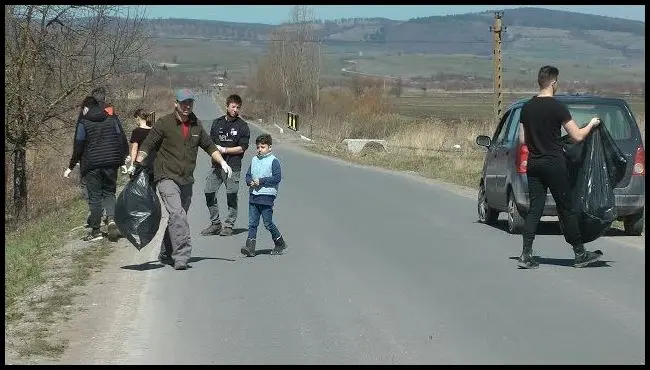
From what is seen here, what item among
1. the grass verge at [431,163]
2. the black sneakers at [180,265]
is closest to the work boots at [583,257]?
the black sneakers at [180,265]

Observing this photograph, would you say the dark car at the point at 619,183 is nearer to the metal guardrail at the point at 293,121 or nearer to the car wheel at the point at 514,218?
the car wheel at the point at 514,218

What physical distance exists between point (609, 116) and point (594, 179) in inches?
110

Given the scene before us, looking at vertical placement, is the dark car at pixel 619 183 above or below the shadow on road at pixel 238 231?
above

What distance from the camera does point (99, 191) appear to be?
14578mm

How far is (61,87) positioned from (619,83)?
74170mm

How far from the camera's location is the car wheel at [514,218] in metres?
14.4

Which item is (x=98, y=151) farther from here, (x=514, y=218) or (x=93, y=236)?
(x=514, y=218)

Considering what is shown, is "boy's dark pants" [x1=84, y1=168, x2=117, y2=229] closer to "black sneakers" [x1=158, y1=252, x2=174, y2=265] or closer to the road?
the road

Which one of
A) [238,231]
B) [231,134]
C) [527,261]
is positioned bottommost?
[238,231]

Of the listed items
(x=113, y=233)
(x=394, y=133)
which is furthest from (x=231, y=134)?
(x=394, y=133)

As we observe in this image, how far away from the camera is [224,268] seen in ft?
38.7

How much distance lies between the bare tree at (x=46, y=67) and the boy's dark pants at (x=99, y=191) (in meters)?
8.38

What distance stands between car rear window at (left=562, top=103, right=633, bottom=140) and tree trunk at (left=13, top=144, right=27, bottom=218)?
12876mm

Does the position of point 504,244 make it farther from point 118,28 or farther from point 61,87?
point 118,28
